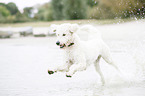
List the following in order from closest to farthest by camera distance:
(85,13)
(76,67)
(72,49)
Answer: (76,67)
(72,49)
(85,13)

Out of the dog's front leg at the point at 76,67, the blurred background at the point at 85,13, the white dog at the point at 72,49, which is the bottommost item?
the dog's front leg at the point at 76,67

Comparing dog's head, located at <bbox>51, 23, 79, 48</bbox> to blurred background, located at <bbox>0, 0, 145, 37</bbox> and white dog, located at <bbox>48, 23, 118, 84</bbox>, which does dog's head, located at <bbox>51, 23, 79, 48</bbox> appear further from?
blurred background, located at <bbox>0, 0, 145, 37</bbox>

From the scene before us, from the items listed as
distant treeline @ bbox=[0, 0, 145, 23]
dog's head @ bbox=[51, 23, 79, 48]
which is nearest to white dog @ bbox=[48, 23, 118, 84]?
dog's head @ bbox=[51, 23, 79, 48]

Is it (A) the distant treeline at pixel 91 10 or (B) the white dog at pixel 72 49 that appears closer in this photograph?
(B) the white dog at pixel 72 49

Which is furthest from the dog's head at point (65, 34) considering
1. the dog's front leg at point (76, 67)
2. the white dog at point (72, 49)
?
the dog's front leg at point (76, 67)

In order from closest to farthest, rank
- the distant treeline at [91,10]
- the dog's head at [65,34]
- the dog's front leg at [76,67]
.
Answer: the dog's front leg at [76,67]
the dog's head at [65,34]
the distant treeline at [91,10]

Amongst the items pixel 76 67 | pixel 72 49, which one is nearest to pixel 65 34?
pixel 72 49

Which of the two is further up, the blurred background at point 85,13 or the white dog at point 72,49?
the blurred background at point 85,13

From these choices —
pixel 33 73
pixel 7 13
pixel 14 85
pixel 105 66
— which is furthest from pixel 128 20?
pixel 7 13

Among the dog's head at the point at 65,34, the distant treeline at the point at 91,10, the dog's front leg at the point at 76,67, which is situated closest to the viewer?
the dog's front leg at the point at 76,67

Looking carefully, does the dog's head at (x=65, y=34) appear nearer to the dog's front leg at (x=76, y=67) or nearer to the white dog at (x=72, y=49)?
the white dog at (x=72, y=49)

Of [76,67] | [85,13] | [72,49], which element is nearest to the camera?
[76,67]

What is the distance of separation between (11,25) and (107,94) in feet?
116

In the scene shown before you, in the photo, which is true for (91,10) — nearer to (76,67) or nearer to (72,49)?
(72,49)
